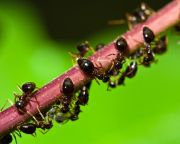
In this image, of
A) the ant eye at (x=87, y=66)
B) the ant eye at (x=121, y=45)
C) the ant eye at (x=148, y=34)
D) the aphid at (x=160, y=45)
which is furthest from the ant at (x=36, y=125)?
the aphid at (x=160, y=45)

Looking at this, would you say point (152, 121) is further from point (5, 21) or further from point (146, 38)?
point (5, 21)

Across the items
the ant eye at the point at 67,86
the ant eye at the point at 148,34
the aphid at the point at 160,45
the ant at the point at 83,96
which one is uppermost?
the aphid at the point at 160,45

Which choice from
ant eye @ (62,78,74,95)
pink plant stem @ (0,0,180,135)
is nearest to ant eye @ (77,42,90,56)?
pink plant stem @ (0,0,180,135)

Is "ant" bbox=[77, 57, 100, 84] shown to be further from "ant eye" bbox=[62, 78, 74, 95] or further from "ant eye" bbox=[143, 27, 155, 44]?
"ant eye" bbox=[143, 27, 155, 44]

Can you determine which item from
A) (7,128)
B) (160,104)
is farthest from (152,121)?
(7,128)

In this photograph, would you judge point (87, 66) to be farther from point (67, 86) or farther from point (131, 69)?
point (131, 69)

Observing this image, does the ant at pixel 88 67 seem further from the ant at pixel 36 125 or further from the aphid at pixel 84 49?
the aphid at pixel 84 49

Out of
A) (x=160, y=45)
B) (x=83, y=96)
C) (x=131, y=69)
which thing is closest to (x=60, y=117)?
(x=83, y=96)
